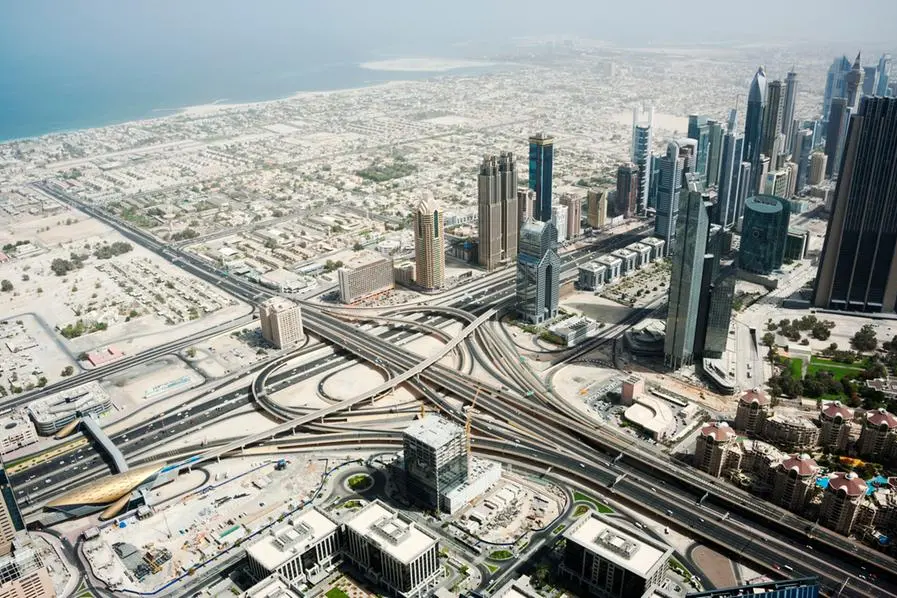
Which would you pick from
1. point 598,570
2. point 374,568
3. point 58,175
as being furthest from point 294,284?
point 58,175

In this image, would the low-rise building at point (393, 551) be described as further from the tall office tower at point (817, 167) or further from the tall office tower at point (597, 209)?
the tall office tower at point (817, 167)

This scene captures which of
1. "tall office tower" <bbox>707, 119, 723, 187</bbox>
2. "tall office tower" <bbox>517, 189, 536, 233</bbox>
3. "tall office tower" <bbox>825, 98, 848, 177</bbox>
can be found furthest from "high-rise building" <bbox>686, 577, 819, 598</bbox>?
"tall office tower" <bbox>825, 98, 848, 177</bbox>

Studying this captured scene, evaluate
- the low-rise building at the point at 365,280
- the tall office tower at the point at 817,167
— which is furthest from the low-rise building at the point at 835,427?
the tall office tower at the point at 817,167

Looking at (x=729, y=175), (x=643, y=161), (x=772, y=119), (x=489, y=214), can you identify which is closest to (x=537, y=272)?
(x=489, y=214)

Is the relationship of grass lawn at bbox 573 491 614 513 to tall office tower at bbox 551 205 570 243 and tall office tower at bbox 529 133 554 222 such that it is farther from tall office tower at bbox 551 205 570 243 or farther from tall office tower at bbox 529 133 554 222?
tall office tower at bbox 551 205 570 243

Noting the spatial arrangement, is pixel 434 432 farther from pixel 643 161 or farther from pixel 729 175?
pixel 643 161

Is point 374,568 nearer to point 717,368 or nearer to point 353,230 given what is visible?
point 717,368
